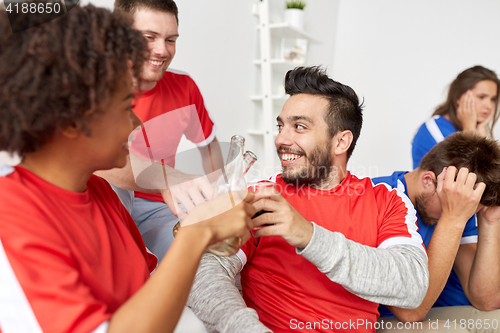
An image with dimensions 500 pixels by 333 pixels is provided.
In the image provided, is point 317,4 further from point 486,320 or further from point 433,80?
point 486,320

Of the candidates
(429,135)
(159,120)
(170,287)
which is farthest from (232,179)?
(429,135)

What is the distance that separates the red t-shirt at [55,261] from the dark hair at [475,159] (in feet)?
3.48

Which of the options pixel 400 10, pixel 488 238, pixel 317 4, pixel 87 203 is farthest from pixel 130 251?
pixel 400 10

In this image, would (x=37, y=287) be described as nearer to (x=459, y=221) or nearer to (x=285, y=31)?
(x=459, y=221)

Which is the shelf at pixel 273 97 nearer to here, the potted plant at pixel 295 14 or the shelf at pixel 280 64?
the shelf at pixel 280 64

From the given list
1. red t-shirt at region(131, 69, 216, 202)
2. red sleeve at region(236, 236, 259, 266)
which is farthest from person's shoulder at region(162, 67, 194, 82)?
red sleeve at region(236, 236, 259, 266)

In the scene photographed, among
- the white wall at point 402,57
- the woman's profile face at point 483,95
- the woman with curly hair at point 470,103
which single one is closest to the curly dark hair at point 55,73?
the woman with curly hair at point 470,103

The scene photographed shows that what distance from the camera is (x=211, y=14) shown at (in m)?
2.12

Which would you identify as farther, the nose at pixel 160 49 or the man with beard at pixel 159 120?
the nose at pixel 160 49

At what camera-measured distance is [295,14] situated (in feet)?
8.71

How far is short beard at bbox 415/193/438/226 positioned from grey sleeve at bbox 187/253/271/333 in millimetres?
767

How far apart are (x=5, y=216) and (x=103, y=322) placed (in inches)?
6.5

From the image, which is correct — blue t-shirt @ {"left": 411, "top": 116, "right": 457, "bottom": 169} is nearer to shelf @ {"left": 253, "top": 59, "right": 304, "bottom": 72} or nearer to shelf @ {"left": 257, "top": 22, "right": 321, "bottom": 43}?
shelf @ {"left": 253, "top": 59, "right": 304, "bottom": 72}

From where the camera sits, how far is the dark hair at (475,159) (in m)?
1.17
